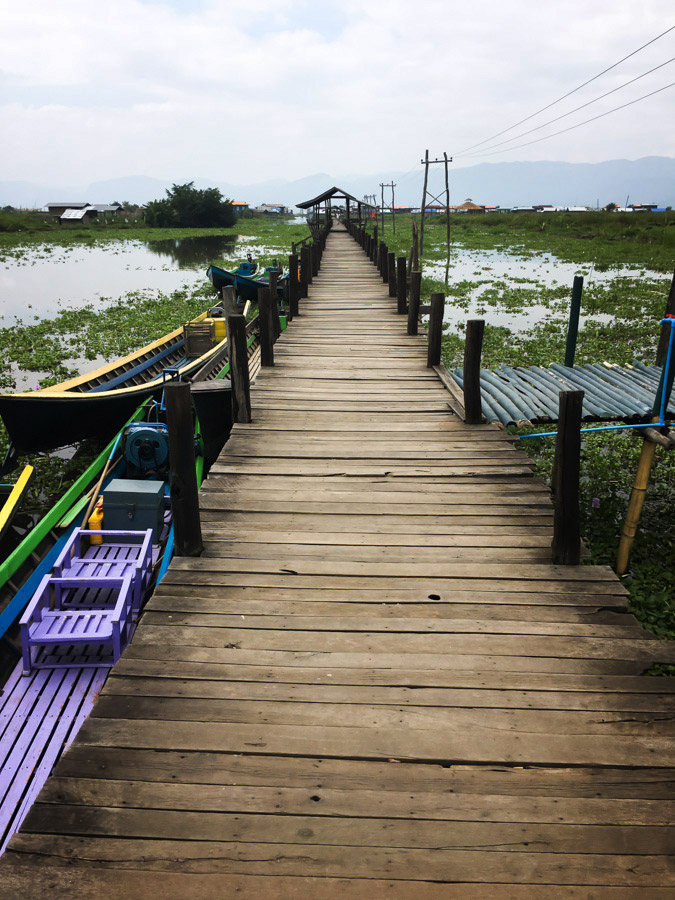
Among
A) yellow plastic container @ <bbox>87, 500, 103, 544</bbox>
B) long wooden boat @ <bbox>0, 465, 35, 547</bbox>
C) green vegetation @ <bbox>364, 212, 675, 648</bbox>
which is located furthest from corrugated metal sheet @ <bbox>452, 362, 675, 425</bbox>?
long wooden boat @ <bbox>0, 465, 35, 547</bbox>

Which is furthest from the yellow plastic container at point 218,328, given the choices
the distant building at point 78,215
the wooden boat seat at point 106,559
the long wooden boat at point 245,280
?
the distant building at point 78,215

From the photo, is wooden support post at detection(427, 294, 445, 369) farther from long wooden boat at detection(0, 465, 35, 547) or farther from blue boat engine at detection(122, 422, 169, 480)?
long wooden boat at detection(0, 465, 35, 547)

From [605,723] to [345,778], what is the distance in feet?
3.39

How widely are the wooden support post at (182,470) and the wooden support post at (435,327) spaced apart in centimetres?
386

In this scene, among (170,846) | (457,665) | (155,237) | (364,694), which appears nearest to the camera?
(170,846)

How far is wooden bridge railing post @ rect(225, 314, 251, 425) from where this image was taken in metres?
5.15

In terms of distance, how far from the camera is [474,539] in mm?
3531

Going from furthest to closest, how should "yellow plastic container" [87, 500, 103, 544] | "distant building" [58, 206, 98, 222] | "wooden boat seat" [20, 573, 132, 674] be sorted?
"distant building" [58, 206, 98, 222] → "yellow plastic container" [87, 500, 103, 544] → "wooden boat seat" [20, 573, 132, 674]

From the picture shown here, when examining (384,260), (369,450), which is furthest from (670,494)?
(384,260)

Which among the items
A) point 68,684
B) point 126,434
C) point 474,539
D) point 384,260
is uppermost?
point 384,260

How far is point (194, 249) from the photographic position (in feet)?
134

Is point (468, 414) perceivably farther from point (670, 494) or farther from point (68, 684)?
point (68, 684)

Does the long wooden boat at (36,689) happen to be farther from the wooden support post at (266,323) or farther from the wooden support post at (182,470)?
the wooden support post at (266,323)

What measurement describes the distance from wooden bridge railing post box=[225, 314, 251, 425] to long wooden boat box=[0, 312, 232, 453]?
344 centimetres
